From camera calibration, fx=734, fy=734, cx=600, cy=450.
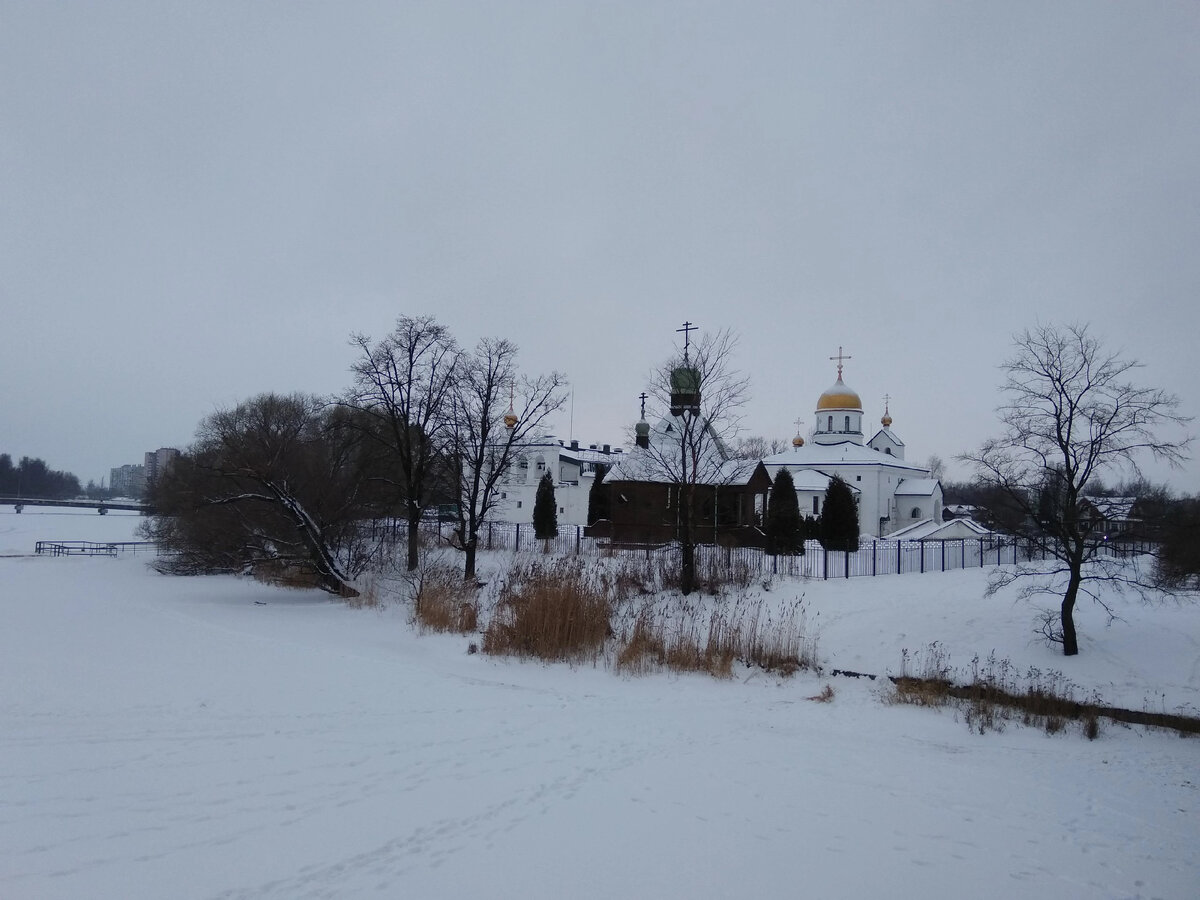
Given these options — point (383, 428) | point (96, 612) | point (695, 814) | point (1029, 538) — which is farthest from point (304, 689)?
point (383, 428)

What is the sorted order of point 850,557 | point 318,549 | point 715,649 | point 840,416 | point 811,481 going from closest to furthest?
point 715,649
point 318,549
point 850,557
point 811,481
point 840,416

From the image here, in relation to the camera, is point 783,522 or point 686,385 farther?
point 783,522

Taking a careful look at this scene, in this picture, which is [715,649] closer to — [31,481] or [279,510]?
[279,510]

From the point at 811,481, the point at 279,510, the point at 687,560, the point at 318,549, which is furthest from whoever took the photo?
the point at 811,481

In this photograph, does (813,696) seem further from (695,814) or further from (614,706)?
(695,814)

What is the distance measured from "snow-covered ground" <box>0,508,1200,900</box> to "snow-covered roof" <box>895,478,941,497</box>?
3694 cm

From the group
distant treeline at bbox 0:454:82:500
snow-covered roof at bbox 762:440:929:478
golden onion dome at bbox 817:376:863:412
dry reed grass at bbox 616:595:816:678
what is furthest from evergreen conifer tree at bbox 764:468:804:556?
distant treeline at bbox 0:454:82:500

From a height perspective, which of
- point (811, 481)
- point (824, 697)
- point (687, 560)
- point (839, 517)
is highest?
point (811, 481)

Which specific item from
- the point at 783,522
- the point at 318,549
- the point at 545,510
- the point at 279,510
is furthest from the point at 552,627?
the point at 545,510

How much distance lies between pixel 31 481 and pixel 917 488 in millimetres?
125516

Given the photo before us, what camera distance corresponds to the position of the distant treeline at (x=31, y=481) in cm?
10812

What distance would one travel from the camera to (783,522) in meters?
29.0

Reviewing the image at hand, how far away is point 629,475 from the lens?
3216 cm

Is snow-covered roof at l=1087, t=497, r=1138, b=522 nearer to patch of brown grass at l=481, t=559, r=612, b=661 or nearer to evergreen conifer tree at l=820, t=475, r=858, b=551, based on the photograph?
patch of brown grass at l=481, t=559, r=612, b=661
